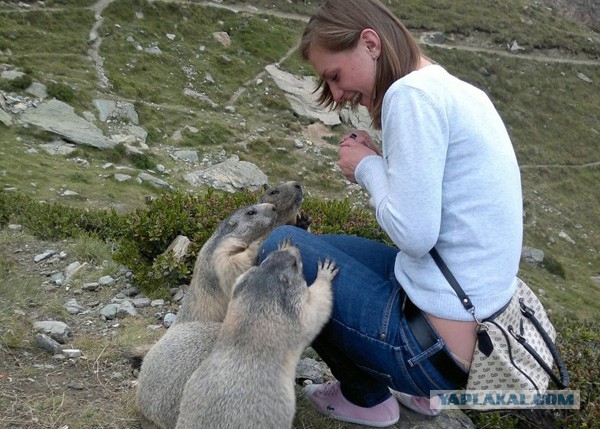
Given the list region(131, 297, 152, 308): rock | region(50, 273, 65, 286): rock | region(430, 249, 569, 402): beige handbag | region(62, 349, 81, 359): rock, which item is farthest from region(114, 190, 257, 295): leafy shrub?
region(430, 249, 569, 402): beige handbag

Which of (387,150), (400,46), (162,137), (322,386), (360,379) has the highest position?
(400,46)

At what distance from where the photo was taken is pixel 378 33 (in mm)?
4105

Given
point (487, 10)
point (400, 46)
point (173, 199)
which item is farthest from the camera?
point (487, 10)

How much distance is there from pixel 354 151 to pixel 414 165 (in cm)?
88

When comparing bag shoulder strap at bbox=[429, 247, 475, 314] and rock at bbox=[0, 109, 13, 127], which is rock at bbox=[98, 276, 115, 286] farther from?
rock at bbox=[0, 109, 13, 127]

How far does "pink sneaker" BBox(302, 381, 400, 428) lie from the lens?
512 centimetres

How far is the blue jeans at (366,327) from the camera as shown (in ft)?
13.5

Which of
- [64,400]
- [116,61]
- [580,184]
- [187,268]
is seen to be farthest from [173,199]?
[580,184]

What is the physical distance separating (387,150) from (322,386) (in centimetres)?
243

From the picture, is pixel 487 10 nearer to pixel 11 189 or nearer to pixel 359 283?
pixel 11 189

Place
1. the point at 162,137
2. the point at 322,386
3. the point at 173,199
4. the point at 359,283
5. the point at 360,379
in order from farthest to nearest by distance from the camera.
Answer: the point at 162,137
the point at 173,199
the point at 322,386
the point at 360,379
the point at 359,283

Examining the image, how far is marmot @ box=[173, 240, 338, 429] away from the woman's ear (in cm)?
148

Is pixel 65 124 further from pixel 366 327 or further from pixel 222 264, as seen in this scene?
pixel 366 327

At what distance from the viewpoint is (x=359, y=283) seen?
14.5 feet
